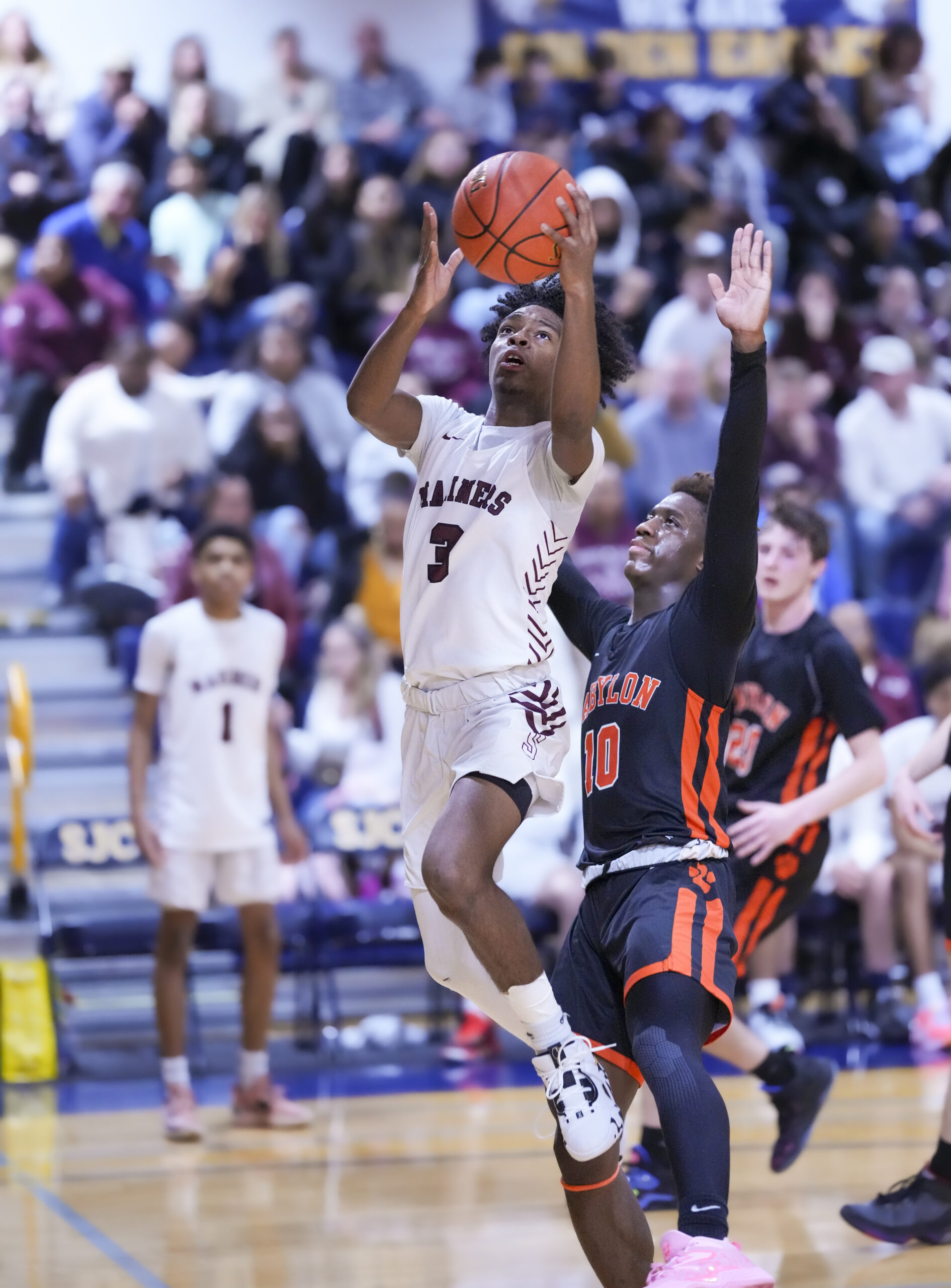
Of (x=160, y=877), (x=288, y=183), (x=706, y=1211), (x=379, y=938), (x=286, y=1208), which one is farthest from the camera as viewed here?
(x=288, y=183)

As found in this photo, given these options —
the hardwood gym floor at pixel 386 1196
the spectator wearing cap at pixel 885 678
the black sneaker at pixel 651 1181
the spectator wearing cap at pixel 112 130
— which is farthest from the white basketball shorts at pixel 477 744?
the spectator wearing cap at pixel 112 130

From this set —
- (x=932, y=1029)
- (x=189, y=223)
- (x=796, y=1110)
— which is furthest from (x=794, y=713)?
(x=189, y=223)

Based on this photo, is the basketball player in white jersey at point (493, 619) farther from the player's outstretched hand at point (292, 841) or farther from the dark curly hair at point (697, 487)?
the player's outstretched hand at point (292, 841)

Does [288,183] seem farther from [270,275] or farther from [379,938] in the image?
[379,938]

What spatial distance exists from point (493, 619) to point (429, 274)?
2.69ft

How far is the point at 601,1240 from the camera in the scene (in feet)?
12.6

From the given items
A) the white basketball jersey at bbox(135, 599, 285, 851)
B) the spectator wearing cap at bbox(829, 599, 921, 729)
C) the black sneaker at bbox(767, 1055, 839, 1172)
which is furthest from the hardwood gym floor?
the spectator wearing cap at bbox(829, 599, 921, 729)

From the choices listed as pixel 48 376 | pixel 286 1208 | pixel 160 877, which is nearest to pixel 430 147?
pixel 48 376

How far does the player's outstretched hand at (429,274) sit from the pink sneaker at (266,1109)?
3662mm

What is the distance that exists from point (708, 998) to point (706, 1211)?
0.47 metres

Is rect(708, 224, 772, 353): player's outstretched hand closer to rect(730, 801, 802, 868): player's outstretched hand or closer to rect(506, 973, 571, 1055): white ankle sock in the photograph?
rect(506, 973, 571, 1055): white ankle sock

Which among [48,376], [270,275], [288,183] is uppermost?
[288,183]

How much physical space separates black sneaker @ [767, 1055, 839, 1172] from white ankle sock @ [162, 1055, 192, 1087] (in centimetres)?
230

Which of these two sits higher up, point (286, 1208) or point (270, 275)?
point (270, 275)
